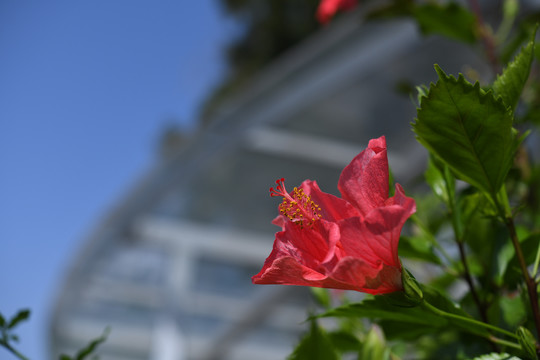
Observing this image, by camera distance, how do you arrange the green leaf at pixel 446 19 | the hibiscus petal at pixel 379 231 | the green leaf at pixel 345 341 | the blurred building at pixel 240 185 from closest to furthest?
the hibiscus petal at pixel 379 231
the green leaf at pixel 345 341
the green leaf at pixel 446 19
the blurred building at pixel 240 185

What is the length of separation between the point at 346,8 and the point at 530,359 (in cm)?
106

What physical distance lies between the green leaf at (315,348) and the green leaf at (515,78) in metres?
A: 0.29

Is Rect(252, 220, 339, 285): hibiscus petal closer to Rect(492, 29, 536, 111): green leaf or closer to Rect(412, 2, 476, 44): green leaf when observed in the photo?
Rect(492, 29, 536, 111): green leaf

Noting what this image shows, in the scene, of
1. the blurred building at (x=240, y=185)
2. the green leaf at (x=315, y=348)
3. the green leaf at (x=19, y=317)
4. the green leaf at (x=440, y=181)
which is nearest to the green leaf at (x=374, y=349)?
the green leaf at (x=315, y=348)

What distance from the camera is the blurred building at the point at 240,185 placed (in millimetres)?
3160

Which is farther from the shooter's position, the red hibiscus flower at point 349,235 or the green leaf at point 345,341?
the green leaf at point 345,341

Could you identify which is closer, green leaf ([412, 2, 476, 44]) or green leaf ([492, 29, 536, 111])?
green leaf ([492, 29, 536, 111])

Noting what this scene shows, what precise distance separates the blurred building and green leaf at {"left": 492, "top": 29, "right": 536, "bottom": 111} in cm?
177

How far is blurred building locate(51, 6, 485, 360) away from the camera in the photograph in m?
3.16

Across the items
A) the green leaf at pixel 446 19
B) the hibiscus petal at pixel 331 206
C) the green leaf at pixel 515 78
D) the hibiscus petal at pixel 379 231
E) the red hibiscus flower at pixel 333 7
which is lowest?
the hibiscus petal at pixel 379 231

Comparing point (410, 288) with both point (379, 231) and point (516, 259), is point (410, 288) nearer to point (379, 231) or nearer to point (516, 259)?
point (379, 231)

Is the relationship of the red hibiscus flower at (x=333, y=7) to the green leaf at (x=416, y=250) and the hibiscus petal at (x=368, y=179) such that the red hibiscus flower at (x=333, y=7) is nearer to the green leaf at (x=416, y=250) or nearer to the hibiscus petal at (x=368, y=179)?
the green leaf at (x=416, y=250)

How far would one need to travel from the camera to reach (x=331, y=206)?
422 millimetres

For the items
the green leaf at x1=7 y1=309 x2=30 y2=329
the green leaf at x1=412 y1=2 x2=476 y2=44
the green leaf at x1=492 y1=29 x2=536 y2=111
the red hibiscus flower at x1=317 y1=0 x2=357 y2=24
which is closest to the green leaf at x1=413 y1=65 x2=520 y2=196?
the green leaf at x1=492 y1=29 x2=536 y2=111
